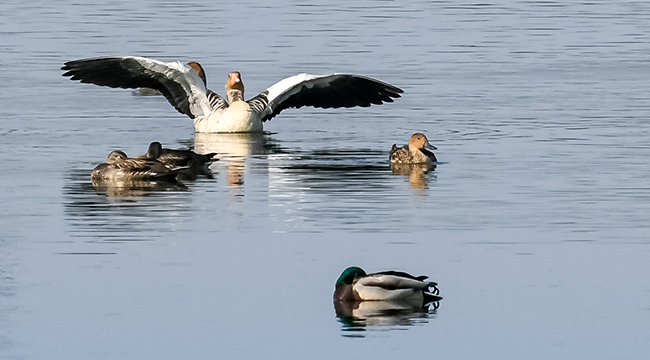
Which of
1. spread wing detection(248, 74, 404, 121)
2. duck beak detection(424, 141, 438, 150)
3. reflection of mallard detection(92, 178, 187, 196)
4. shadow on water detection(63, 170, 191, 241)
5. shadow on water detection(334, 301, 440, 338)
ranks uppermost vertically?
spread wing detection(248, 74, 404, 121)

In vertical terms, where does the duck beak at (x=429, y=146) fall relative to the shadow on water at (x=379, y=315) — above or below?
above

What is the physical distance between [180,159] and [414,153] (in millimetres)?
2955

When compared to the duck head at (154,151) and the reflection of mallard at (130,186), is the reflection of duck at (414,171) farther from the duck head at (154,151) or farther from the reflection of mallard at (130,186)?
the duck head at (154,151)

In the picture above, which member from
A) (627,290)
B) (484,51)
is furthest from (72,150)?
(484,51)

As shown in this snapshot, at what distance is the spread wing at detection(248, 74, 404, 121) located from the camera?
82.5ft

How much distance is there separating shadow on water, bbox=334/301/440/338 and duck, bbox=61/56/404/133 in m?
11.9

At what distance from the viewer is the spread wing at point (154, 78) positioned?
25.2 metres

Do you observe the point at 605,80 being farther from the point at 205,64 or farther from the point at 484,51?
the point at 205,64

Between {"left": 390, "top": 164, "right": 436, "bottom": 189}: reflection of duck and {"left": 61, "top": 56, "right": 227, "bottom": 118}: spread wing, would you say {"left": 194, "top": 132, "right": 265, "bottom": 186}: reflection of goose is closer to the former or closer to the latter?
{"left": 61, "top": 56, "right": 227, "bottom": 118}: spread wing

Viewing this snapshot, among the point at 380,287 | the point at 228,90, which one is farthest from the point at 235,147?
the point at 380,287

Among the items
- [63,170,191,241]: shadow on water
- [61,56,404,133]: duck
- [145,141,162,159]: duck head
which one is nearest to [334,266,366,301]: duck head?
[63,170,191,241]: shadow on water

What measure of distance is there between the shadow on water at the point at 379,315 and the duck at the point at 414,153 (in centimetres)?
747

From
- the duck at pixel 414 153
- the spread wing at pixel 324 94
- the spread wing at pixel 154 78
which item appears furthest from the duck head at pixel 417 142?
the spread wing at pixel 154 78

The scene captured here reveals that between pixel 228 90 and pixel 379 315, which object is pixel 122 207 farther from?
pixel 228 90
